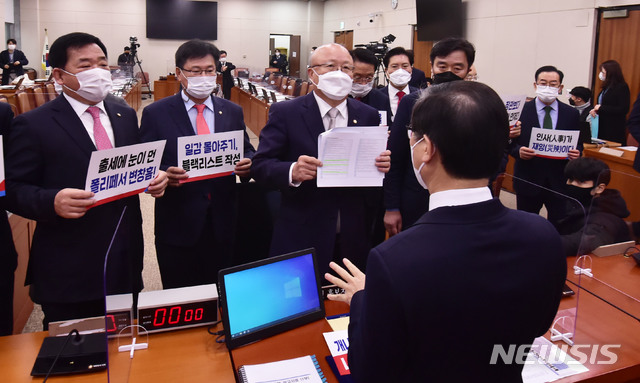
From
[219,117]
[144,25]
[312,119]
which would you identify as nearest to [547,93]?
[312,119]

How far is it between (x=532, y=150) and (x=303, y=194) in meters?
2.09

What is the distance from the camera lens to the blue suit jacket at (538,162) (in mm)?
3711

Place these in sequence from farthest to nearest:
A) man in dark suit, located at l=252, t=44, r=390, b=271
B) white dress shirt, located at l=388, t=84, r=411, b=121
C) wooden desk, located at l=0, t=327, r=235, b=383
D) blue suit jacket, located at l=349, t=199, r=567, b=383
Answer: white dress shirt, located at l=388, t=84, r=411, b=121
man in dark suit, located at l=252, t=44, r=390, b=271
wooden desk, located at l=0, t=327, r=235, b=383
blue suit jacket, located at l=349, t=199, r=567, b=383

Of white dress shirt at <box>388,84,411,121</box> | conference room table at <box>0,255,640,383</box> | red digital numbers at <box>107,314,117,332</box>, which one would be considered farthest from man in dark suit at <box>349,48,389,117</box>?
red digital numbers at <box>107,314,117,332</box>

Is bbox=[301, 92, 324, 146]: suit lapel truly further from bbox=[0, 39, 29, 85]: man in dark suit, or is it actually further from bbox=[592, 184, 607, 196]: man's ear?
bbox=[0, 39, 29, 85]: man in dark suit

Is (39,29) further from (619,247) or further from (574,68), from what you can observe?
(619,247)

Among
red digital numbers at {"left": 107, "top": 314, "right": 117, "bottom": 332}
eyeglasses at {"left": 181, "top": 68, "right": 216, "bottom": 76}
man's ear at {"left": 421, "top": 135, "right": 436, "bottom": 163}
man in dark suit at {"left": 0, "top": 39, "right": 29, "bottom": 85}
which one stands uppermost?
man in dark suit at {"left": 0, "top": 39, "right": 29, "bottom": 85}

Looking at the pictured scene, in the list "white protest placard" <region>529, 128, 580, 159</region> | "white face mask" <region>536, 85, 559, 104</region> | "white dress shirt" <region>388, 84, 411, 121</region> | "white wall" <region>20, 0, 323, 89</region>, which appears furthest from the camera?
"white wall" <region>20, 0, 323, 89</region>

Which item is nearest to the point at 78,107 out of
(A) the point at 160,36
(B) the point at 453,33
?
(B) the point at 453,33

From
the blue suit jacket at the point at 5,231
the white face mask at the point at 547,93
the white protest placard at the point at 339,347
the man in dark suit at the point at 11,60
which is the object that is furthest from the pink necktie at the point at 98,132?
Result: the man in dark suit at the point at 11,60

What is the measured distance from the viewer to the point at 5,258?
81.7 inches

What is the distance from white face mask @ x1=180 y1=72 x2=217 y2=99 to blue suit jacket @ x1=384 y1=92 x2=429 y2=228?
1018 mm

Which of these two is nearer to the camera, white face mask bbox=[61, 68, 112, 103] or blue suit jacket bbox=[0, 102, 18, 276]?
blue suit jacket bbox=[0, 102, 18, 276]

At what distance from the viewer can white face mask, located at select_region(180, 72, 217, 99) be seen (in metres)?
2.62
